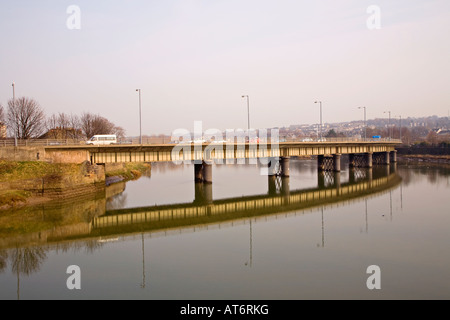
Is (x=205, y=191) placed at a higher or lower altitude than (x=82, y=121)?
lower

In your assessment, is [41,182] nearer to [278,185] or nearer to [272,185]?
[272,185]

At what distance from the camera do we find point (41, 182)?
158 ft

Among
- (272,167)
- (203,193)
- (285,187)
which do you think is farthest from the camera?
(272,167)

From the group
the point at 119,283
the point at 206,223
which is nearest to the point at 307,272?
the point at 119,283

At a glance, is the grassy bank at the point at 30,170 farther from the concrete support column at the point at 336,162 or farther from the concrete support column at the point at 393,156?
the concrete support column at the point at 393,156

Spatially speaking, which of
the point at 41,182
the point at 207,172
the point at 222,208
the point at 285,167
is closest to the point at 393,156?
the point at 285,167

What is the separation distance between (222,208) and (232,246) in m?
15.4

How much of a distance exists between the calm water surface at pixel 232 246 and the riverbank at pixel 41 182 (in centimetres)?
247

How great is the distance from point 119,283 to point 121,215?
20012 mm

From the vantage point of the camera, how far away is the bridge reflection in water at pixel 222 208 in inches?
1485
